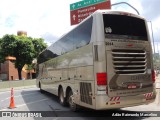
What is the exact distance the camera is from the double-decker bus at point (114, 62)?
29.4 ft

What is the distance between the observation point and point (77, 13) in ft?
79.5

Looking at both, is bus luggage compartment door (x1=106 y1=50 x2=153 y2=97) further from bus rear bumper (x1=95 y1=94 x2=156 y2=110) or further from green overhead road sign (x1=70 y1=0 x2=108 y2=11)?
green overhead road sign (x1=70 y1=0 x2=108 y2=11)

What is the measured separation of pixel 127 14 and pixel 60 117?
4782 millimetres

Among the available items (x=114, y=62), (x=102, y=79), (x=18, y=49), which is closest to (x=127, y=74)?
(x=114, y=62)

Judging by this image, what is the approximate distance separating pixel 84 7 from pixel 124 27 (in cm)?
1440

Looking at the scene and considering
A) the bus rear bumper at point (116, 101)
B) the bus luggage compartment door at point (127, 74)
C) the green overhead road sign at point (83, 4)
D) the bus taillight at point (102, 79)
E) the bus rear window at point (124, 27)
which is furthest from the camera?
the green overhead road sign at point (83, 4)

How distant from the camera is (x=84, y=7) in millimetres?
23594

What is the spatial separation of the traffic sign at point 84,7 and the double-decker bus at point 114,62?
39.4 feet

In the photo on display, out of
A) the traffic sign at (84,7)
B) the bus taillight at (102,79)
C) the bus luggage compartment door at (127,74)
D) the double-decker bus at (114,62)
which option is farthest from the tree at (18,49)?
the bus taillight at (102,79)

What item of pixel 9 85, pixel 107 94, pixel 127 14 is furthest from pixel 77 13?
pixel 9 85

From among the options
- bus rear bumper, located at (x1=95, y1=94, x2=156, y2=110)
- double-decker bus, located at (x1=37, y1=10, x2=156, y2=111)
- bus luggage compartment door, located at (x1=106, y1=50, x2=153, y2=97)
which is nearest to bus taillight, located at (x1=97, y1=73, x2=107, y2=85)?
double-decker bus, located at (x1=37, y1=10, x2=156, y2=111)

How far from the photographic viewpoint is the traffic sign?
22.2 metres

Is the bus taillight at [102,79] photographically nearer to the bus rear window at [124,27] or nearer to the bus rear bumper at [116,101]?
the bus rear bumper at [116,101]

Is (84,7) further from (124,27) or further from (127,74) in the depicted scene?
(127,74)
